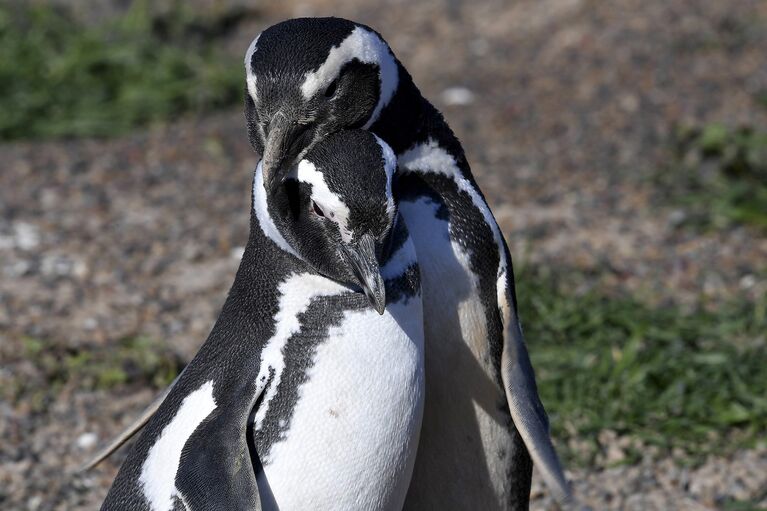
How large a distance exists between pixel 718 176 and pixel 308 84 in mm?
3247

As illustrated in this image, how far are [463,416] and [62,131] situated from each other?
13.8 feet

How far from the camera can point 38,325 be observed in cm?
441

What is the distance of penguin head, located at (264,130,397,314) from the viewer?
2.16m

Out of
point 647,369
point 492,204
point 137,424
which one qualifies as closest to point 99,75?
point 492,204

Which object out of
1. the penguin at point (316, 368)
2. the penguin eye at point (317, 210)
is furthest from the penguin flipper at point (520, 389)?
the penguin eye at point (317, 210)

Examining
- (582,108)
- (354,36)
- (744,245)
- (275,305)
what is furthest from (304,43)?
(582,108)

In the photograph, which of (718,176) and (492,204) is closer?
(718,176)

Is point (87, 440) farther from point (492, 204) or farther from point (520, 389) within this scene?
point (492, 204)

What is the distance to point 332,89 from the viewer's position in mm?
2270

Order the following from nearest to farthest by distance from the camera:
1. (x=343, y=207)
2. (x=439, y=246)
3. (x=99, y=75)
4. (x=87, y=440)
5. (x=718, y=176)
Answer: (x=343, y=207), (x=439, y=246), (x=87, y=440), (x=718, y=176), (x=99, y=75)

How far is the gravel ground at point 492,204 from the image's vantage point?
3.74 metres

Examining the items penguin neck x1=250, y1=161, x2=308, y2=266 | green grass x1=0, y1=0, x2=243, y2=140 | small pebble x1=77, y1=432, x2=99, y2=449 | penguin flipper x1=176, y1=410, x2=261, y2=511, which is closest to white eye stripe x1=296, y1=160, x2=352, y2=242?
penguin neck x1=250, y1=161, x2=308, y2=266

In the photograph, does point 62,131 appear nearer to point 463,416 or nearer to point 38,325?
point 38,325

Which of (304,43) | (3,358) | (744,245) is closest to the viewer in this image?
(304,43)
